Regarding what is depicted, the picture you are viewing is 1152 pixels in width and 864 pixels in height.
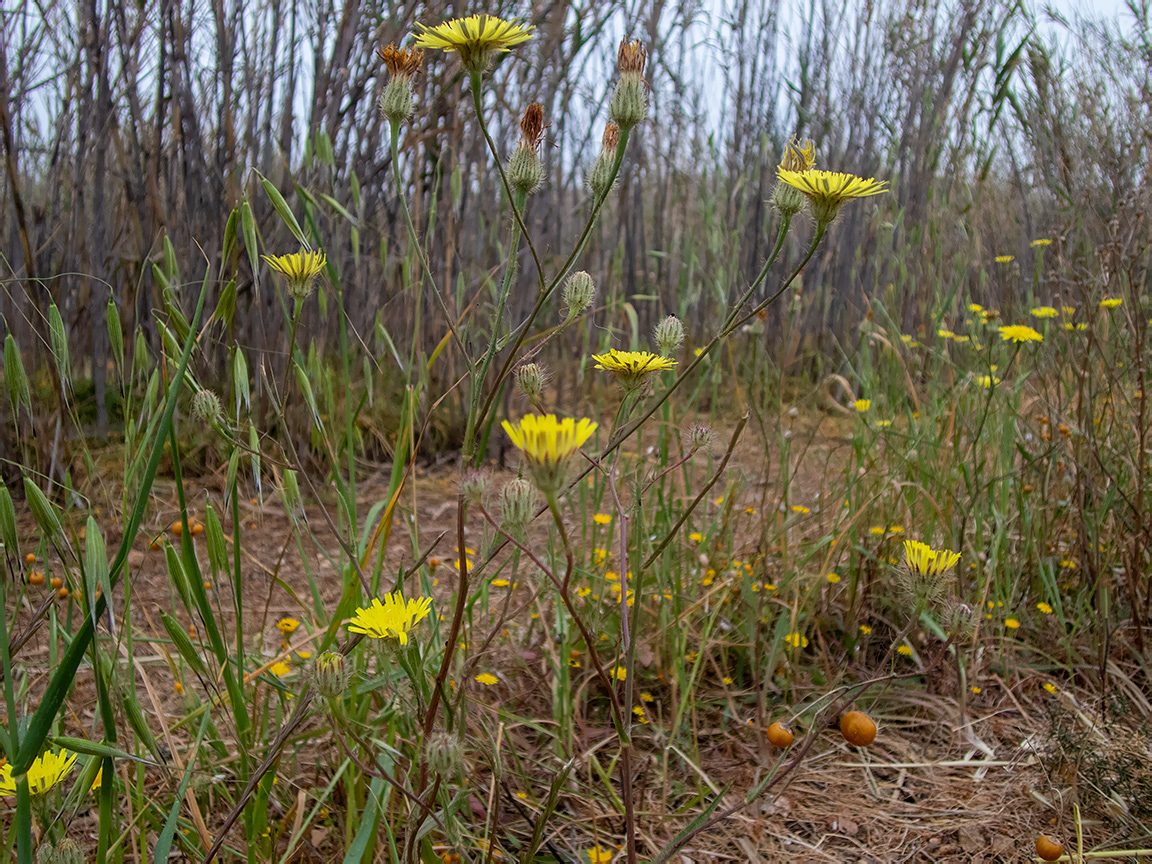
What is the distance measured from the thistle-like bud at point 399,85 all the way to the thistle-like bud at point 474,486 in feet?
1.29

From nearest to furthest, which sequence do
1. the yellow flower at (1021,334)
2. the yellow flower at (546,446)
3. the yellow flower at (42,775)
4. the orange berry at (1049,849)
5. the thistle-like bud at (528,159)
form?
the yellow flower at (546,446), the yellow flower at (42,775), the thistle-like bud at (528,159), the orange berry at (1049,849), the yellow flower at (1021,334)

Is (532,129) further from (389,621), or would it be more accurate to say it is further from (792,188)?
(389,621)

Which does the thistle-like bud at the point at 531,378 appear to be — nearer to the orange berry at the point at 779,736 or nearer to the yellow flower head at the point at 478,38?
the yellow flower head at the point at 478,38

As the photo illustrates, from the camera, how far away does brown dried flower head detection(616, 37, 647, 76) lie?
2.27ft

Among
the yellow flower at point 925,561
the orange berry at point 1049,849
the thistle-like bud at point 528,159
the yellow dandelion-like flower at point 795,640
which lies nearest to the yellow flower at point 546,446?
the thistle-like bud at point 528,159

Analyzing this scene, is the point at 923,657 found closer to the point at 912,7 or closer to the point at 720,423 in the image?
the point at 720,423

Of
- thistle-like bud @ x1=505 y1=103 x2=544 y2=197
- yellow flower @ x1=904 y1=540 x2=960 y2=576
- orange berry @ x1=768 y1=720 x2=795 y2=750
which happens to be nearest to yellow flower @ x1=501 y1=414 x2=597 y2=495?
thistle-like bud @ x1=505 y1=103 x2=544 y2=197

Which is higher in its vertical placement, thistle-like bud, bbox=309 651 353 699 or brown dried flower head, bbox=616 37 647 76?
brown dried flower head, bbox=616 37 647 76

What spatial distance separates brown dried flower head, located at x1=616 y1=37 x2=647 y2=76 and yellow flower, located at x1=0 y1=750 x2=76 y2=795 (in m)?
0.74

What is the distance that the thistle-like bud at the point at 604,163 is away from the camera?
0.75 meters

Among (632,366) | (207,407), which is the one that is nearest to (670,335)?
(632,366)

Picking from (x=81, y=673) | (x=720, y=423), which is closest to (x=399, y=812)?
(x=81, y=673)

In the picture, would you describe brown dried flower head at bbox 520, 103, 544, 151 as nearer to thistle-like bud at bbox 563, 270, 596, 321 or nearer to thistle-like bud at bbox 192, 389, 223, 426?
thistle-like bud at bbox 563, 270, 596, 321

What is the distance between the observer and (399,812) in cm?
83
